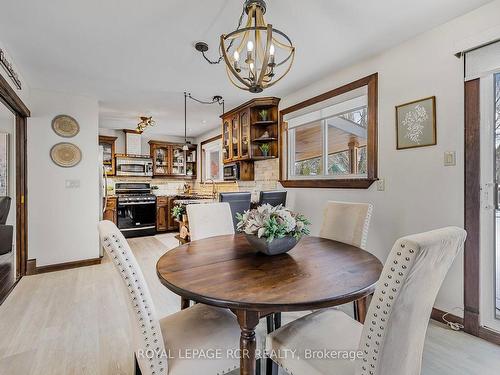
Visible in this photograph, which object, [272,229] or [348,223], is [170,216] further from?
[272,229]

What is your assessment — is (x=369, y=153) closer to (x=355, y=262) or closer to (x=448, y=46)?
(x=448, y=46)

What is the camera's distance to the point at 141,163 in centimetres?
621

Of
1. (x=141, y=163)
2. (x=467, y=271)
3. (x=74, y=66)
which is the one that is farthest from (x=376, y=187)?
(x=141, y=163)

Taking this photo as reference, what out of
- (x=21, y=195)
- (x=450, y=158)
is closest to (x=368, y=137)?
(x=450, y=158)

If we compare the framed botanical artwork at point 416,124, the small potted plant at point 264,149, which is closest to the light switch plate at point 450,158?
the framed botanical artwork at point 416,124

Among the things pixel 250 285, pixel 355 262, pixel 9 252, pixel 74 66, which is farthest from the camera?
pixel 9 252

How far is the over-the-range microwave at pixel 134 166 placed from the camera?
5.94 metres

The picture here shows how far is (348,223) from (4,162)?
168 inches

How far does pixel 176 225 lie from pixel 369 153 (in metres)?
4.91

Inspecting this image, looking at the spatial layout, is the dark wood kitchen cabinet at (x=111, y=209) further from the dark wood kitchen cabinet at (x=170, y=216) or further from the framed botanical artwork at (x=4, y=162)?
the framed botanical artwork at (x=4, y=162)

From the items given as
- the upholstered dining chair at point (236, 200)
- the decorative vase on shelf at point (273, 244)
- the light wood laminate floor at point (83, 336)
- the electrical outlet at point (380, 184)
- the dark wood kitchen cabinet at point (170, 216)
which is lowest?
the light wood laminate floor at point (83, 336)

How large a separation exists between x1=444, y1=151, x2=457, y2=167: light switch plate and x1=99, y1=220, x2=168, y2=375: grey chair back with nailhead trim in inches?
90.6

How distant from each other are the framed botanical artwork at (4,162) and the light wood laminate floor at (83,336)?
137 cm

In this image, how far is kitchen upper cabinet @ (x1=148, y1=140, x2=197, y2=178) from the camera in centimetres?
644
